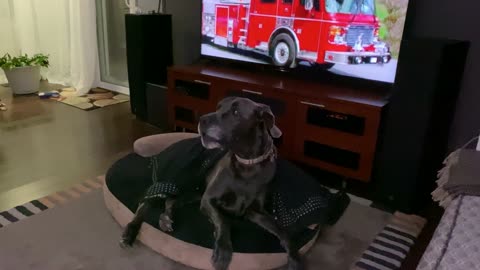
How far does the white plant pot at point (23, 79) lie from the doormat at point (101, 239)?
8.42ft

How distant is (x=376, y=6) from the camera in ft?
8.13

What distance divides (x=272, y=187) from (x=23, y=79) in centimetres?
366

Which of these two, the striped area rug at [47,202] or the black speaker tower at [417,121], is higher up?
the black speaker tower at [417,121]

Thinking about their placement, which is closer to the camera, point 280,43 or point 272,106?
point 272,106

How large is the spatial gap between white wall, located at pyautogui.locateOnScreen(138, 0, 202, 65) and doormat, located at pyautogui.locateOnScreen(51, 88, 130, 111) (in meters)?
0.90

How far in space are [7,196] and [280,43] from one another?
1.92 m

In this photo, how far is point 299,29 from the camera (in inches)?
111

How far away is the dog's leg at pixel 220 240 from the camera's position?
168 centimetres

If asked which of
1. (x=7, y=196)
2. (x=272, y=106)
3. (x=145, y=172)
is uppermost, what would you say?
(x=272, y=106)

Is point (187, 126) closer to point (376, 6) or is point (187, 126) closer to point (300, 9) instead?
point (300, 9)

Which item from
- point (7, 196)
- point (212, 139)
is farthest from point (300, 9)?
point (7, 196)

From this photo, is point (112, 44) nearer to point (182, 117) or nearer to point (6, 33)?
point (6, 33)

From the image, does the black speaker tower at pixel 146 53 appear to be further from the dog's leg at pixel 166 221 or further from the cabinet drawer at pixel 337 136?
the dog's leg at pixel 166 221

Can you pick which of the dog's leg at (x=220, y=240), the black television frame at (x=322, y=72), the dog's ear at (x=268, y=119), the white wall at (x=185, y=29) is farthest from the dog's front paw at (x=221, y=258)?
the white wall at (x=185, y=29)
